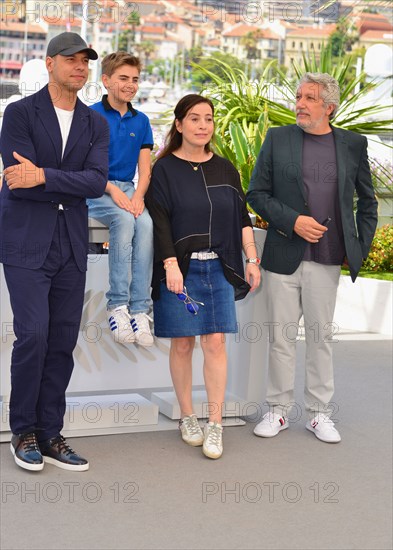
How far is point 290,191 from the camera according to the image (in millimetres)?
4609

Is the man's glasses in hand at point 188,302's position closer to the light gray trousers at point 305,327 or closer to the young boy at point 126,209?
the young boy at point 126,209

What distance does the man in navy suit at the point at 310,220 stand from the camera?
15.0ft

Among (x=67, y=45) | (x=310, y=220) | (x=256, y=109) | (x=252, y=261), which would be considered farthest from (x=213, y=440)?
(x=256, y=109)

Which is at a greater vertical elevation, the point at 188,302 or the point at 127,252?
the point at 127,252

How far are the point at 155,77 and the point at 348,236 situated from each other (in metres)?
97.0

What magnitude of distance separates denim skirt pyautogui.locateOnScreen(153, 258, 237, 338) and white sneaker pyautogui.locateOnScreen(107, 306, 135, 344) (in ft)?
0.46

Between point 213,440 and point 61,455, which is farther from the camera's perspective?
point 213,440

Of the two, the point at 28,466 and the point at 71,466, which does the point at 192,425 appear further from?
the point at 28,466

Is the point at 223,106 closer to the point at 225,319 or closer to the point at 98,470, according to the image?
the point at 225,319

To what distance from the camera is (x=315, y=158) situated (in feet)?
15.1

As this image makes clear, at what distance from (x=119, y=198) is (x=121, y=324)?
0.56 m

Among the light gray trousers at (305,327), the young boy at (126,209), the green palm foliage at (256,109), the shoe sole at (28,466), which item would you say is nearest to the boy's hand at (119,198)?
the young boy at (126,209)

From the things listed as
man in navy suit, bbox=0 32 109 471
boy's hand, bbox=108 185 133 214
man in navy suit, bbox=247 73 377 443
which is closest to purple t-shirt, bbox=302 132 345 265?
man in navy suit, bbox=247 73 377 443

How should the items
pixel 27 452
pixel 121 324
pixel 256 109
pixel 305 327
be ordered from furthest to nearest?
pixel 256 109 → pixel 305 327 → pixel 121 324 → pixel 27 452
